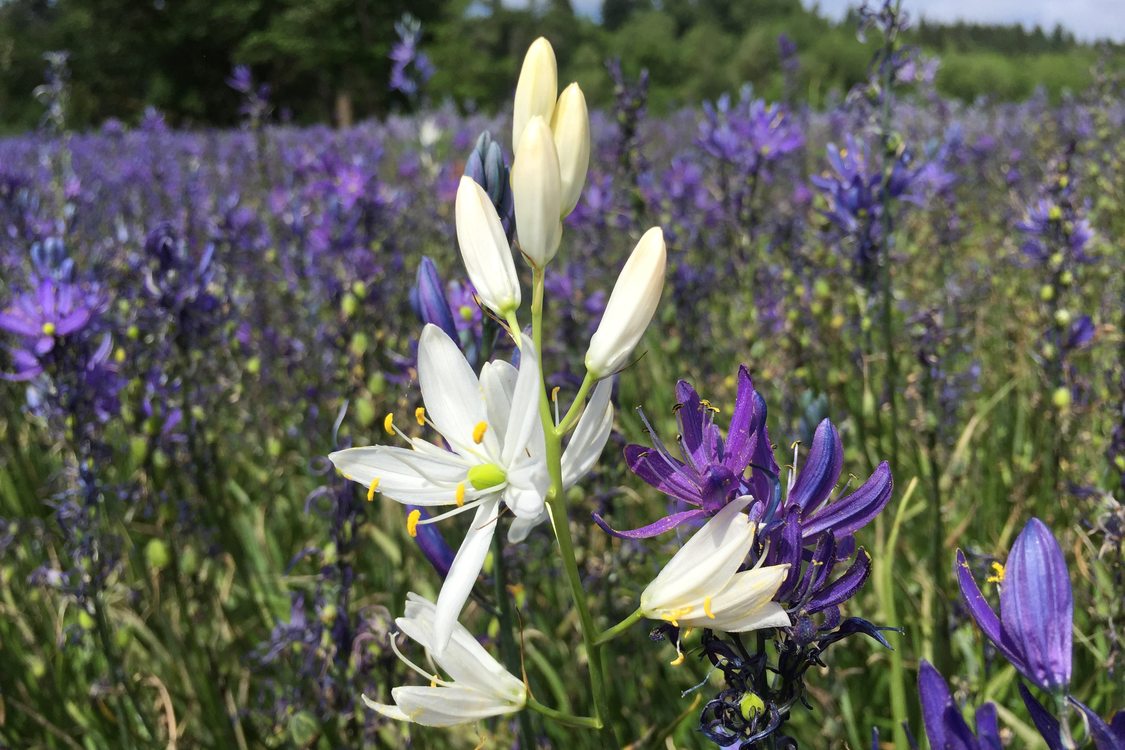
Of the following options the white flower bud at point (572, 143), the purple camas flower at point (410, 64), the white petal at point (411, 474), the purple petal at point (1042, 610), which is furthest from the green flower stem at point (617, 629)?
the purple camas flower at point (410, 64)

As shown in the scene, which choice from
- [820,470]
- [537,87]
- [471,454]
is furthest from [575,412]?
[537,87]

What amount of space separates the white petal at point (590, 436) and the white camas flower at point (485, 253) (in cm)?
14

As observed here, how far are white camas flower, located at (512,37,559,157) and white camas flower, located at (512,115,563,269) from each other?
0.17ft

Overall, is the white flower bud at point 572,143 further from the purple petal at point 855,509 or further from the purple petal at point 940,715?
the purple petal at point 940,715

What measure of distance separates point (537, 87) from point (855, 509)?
0.56 m

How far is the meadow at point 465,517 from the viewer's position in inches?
78.6

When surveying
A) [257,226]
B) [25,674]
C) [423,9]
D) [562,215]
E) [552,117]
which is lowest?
[25,674]

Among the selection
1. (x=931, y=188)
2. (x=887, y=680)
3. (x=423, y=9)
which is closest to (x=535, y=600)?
(x=887, y=680)

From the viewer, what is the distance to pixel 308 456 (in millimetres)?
3373

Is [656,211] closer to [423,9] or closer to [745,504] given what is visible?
[745,504]

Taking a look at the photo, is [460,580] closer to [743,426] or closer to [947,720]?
[743,426]

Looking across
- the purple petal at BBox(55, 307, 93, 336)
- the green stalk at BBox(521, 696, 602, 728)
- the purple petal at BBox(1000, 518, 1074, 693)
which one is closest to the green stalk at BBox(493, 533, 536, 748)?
the green stalk at BBox(521, 696, 602, 728)

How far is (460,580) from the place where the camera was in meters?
0.86

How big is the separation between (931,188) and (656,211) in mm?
1407
